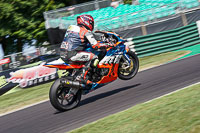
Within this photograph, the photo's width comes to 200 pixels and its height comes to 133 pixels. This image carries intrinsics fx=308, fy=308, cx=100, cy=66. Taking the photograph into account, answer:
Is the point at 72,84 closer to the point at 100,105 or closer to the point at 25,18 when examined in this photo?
the point at 100,105

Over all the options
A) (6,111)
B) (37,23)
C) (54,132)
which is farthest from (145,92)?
(37,23)

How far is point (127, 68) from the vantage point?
7391 mm

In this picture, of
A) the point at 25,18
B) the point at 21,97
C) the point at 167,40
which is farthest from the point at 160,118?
the point at 25,18

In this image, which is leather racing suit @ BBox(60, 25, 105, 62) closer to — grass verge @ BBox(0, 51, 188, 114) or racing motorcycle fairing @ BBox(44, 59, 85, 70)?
racing motorcycle fairing @ BBox(44, 59, 85, 70)

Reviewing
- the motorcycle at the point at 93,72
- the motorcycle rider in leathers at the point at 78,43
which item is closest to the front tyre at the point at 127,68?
the motorcycle at the point at 93,72

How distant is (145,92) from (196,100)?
6.39ft

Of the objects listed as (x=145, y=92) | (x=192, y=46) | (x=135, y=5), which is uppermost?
(x=135, y=5)

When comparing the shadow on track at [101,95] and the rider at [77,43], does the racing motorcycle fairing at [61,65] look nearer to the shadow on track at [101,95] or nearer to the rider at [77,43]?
the rider at [77,43]

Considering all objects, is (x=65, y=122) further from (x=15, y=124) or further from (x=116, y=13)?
(x=116, y=13)

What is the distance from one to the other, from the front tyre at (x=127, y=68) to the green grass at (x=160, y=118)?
5.68ft

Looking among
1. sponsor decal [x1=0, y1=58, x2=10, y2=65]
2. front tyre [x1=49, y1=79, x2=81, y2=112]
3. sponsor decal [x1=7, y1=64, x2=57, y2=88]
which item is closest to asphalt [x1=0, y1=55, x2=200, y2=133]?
front tyre [x1=49, y1=79, x2=81, y2=112]

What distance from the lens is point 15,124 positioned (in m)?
6.59

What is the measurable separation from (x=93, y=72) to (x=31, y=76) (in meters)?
5.78

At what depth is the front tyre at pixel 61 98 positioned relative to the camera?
6.18 m
